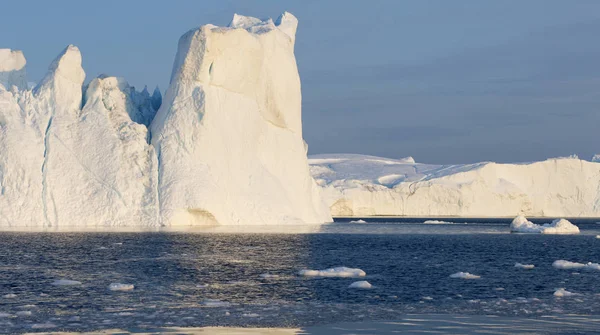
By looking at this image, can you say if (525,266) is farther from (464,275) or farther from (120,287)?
(120,287)

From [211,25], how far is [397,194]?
38.0 m

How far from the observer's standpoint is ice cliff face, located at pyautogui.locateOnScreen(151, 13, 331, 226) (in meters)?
48.5

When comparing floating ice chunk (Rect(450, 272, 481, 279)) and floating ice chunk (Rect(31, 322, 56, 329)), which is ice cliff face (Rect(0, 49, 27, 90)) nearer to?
floating ice chunk (Rect(450, 272, 481, 279))

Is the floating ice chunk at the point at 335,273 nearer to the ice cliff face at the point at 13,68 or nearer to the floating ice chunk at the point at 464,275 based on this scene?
the floating ice chunk at the point at 464,275

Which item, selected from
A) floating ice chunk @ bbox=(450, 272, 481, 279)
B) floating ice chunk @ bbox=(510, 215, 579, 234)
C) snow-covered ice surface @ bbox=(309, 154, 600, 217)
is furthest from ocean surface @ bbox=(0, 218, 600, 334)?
snow-covered ice surface @ bbox=(309, 154, 600, 217)

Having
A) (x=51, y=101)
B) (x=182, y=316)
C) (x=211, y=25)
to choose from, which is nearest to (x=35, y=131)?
(x=51, y=101)

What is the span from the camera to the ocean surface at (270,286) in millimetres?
15492

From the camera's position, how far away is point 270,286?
20.9 meters

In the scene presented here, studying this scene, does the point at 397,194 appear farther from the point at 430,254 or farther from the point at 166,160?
the point at 430,254

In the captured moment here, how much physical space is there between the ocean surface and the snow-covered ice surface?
46.0 m

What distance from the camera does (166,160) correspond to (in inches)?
1913

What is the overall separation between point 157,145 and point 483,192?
45.0 m

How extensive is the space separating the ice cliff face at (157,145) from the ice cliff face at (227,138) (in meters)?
0.08

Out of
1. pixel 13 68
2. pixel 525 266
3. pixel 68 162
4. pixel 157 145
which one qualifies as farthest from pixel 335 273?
pixel 13 68
